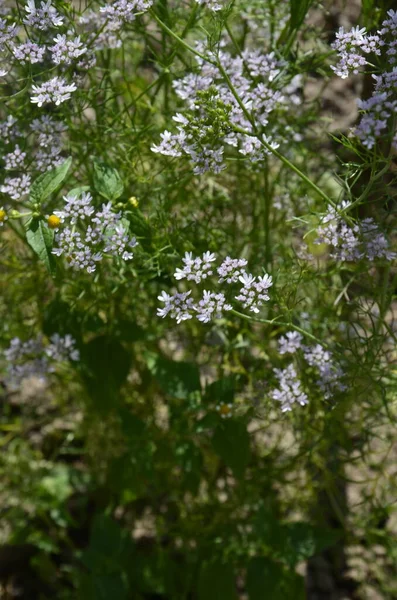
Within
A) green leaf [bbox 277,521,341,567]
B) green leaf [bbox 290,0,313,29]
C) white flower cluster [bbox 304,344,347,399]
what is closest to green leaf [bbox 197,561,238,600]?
green leaf [bbox 277,521,341,567]

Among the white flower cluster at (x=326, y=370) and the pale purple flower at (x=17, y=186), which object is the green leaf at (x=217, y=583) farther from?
the pale purple flower at (x=17, y=186)

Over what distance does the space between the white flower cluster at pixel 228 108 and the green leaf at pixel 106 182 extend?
0.11 meters

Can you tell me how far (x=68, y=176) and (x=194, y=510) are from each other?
1.13 metres

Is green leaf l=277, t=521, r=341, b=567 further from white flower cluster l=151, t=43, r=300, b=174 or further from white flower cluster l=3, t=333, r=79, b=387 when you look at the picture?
white flower cluster l=151, t=43, r=300, b=174

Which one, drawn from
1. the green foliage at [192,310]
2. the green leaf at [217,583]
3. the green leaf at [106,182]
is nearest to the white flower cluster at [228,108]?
the green foliage at [192,310]

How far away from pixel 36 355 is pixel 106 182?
64 cm

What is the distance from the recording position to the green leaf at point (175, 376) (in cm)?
181

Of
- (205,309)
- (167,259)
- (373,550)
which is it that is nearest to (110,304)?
(167,259)

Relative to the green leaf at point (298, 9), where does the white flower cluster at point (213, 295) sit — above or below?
below

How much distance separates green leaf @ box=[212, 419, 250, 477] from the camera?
5.90ft

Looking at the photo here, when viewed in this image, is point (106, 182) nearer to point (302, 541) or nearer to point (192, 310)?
point (192, 310)

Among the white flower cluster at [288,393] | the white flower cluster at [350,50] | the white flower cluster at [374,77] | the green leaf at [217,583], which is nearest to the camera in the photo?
the white flower cluster at [374,77]

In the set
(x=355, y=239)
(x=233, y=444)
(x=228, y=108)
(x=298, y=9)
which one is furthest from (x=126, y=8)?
(x=233, y=444)

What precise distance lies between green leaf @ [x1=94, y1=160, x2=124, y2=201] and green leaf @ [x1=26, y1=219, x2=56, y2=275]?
0.48 feet
